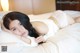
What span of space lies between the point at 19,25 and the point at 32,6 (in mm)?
1641

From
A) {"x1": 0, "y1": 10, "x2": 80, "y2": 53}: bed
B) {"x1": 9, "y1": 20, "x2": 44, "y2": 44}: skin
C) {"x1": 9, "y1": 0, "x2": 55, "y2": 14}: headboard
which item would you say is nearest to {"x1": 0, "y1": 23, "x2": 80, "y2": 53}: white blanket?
{"x1": 0, "y1": 10, "x2": 80, "y2": 53}: bed

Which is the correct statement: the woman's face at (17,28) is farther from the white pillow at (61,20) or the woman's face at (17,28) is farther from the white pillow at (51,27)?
the white pillow at (61,20)

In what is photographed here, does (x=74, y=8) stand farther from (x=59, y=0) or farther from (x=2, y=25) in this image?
(x=2, y=25)

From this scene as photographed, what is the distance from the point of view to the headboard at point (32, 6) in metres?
2.68

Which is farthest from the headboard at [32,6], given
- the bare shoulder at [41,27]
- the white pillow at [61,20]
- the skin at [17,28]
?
the skin at [17,28]

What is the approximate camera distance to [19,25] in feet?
3.84

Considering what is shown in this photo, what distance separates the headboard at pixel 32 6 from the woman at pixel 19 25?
Result: 1479mm

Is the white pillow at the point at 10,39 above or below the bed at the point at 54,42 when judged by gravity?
above

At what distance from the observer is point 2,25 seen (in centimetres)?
121

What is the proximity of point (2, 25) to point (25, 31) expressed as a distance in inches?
6.7

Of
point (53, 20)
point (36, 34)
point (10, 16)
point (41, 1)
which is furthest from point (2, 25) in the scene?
point (41, 1)

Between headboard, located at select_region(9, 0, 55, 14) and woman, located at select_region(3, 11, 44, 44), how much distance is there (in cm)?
148

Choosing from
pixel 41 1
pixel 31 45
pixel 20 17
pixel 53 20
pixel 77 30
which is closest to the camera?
pixel 31 45

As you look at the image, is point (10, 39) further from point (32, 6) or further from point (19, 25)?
point (32, 6)
